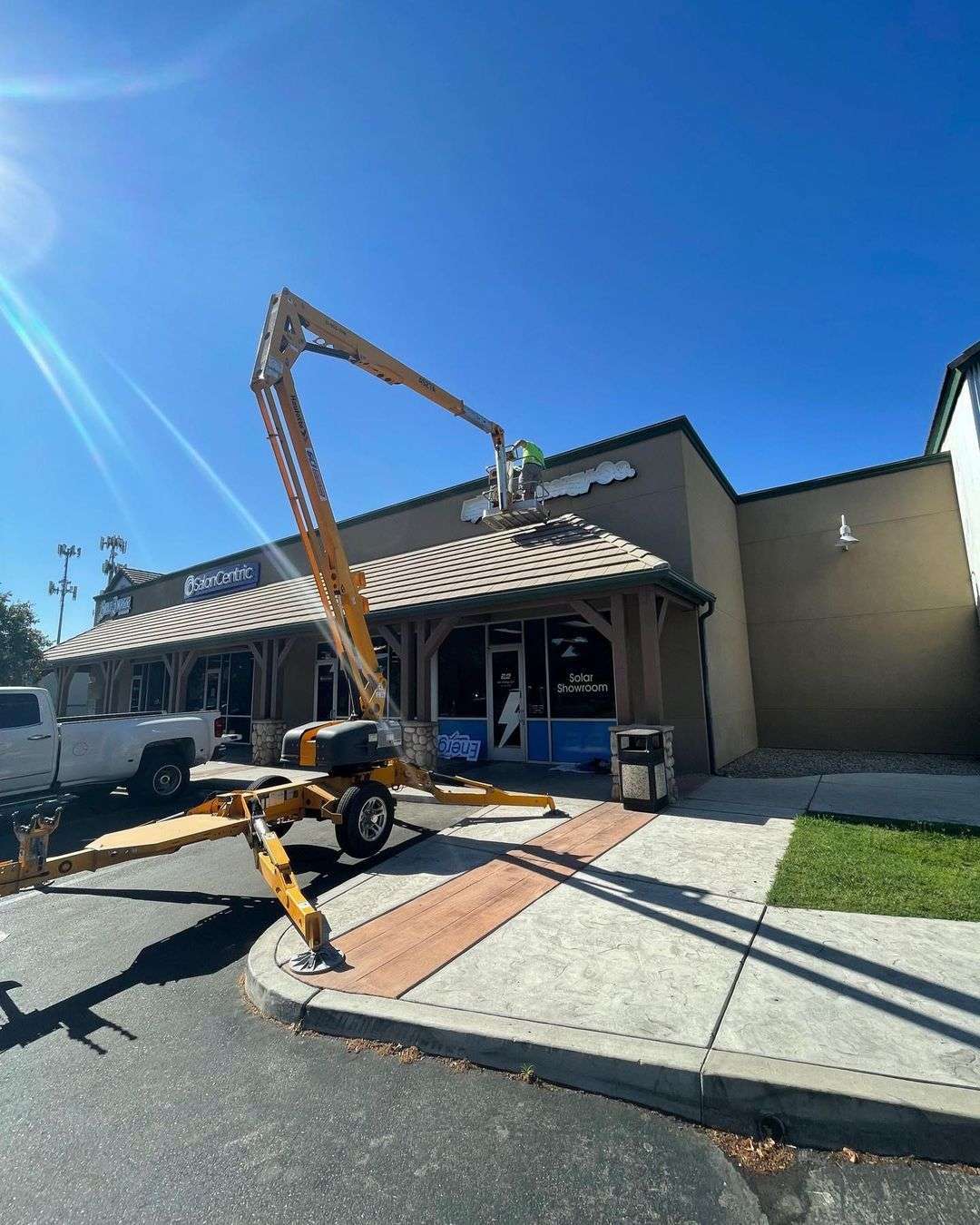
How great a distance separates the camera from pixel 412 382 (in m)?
10.4

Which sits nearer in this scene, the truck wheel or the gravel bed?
the truck wheel

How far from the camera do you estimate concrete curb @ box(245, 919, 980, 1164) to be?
2.37 meters

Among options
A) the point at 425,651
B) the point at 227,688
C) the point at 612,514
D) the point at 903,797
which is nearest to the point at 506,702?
the point at 425,651

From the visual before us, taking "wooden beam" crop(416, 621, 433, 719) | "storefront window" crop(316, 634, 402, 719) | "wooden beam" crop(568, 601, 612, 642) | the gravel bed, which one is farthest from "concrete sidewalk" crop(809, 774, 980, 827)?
"storefront window" crop(316, 634, 402, 719)

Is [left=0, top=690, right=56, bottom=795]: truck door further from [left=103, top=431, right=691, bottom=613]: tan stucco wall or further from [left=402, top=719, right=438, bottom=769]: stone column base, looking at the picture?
[left=103, top=431, right=691, bottom=613]: tan stucco wall

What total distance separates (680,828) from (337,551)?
6144 mm

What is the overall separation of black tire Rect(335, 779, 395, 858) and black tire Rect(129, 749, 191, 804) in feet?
16.7

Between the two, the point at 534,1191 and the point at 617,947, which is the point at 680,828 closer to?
the point at 617,947

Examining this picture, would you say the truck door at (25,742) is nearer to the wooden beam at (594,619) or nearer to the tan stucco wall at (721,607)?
the wooden beam at (594,619)

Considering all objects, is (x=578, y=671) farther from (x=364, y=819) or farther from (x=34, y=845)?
(x=34, y=845)

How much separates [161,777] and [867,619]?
1520cm

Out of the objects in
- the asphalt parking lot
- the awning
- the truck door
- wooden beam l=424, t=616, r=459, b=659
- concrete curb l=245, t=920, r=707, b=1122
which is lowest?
the asphalt parking lot

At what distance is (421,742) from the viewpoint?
38.8 feet

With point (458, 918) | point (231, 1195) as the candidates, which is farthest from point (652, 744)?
point (231, 1195)
